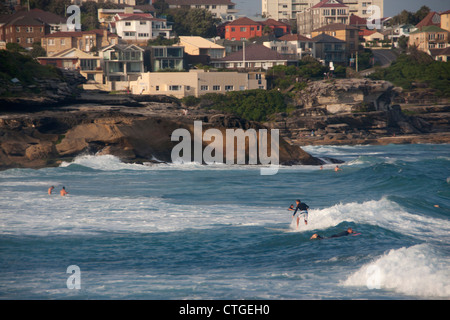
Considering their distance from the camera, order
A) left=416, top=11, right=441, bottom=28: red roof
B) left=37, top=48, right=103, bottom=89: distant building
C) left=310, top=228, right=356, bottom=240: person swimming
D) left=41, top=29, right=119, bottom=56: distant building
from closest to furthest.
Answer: left=310, top=228, right=356, bottom=240: person swimming
left=37, top=48, right=103, bottom=89: distant building
left=41, top=29, right=119, bottom=56: distant building
left=416, top=11, right=441, bottom=28: red roof

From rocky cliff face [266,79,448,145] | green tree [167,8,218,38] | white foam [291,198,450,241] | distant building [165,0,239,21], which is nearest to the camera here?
white foam [291,198,450,241]

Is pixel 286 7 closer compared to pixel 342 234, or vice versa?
pixel 342 234

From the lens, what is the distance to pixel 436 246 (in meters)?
21.0

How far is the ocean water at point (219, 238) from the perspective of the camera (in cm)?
1702

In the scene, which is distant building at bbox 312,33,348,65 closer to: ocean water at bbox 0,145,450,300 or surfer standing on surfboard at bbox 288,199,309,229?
ocean water at bbox 0,145,450,300

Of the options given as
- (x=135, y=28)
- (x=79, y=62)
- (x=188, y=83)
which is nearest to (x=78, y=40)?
(x=135, y=28)

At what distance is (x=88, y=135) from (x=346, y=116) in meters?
39.7

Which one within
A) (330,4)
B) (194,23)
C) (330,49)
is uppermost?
(330,4)

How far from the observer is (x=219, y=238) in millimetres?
22656

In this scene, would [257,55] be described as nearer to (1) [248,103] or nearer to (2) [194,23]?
(1) [248,103]

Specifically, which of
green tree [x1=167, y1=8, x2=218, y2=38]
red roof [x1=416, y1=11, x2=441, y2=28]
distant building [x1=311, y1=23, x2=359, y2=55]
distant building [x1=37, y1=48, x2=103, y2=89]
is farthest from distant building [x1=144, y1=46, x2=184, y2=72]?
red roof [x1=416, y1=11, x2=441, y2=28]

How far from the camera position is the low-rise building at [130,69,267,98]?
256 feet

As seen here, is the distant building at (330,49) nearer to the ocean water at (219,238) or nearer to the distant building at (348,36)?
the distant building at (348,36)

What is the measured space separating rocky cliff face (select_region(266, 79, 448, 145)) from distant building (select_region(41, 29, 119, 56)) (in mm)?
32156
